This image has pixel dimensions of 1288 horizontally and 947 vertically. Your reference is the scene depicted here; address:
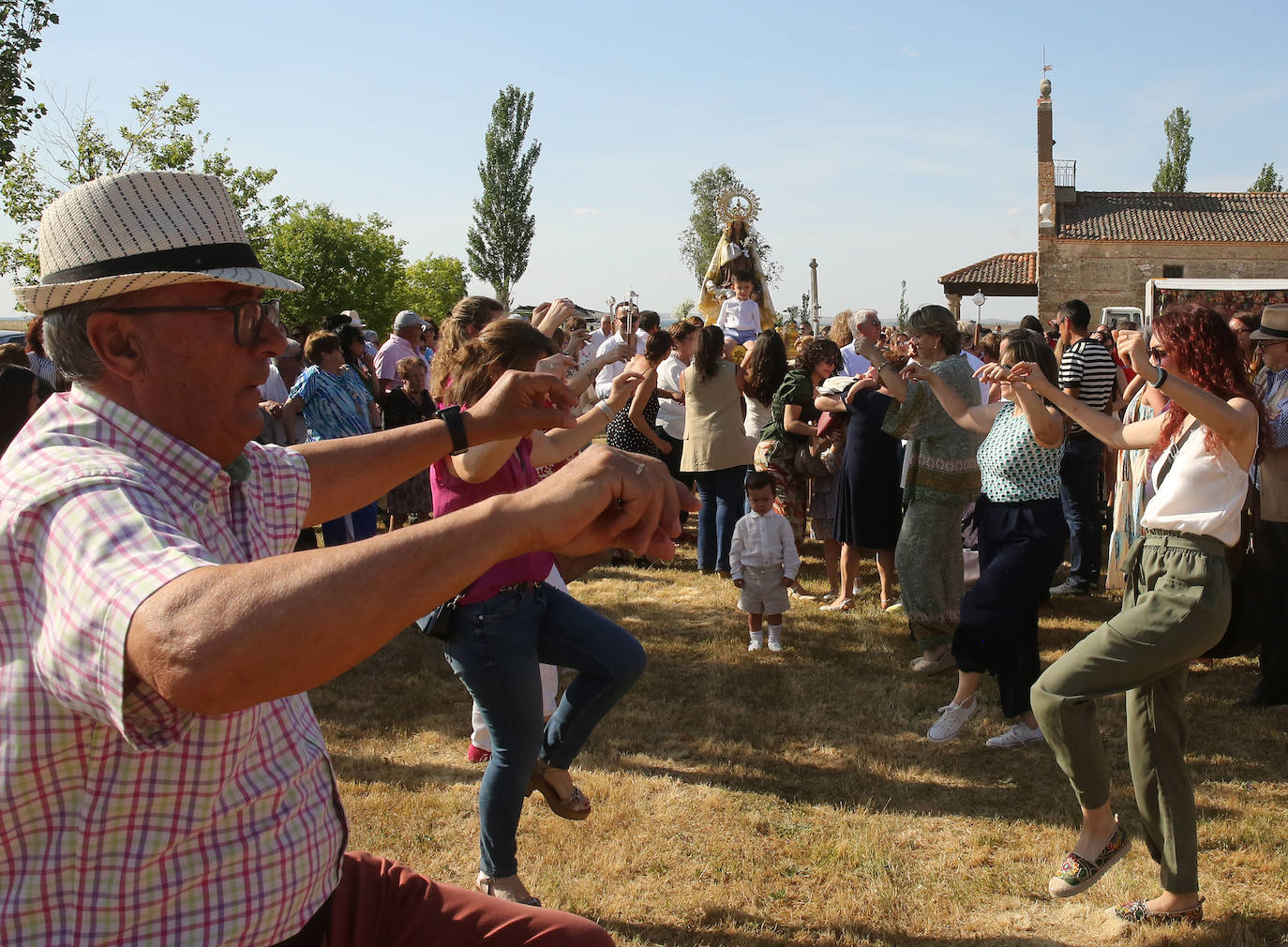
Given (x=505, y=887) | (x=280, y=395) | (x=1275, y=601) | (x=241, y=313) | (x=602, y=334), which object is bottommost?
(x=505, y=887)

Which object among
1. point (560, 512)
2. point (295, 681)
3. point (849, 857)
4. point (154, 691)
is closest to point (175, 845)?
point (154, 691)

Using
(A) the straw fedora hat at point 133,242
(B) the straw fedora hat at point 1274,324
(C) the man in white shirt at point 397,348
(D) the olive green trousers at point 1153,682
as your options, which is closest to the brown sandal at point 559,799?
(D) the olive green trousers at point 1153,682

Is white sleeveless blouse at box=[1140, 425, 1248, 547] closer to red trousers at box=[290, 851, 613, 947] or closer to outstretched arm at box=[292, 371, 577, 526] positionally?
outstretched arm at box=[292, 371, 577, 526]

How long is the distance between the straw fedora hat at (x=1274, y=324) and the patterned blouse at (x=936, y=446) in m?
1.52

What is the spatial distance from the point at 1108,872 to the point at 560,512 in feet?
12.1

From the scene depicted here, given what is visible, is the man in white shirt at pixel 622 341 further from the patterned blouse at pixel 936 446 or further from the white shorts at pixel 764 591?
the patterned blouse at pixel 936 446

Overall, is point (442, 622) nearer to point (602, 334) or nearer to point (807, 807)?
point (807, 807)

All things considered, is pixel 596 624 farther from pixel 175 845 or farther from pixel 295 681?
pixel 295 681

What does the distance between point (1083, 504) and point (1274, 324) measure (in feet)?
9.23

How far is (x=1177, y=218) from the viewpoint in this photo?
46125mm

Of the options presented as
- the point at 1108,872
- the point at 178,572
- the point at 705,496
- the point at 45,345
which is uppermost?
the point at 45,345

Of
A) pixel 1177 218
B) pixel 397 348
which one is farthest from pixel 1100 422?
pixel 1177 218

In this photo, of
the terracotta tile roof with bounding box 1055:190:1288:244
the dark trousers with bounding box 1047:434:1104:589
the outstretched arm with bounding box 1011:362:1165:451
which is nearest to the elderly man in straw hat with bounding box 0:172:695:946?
the outstretched arm with bounding box 1011:362:1165:451

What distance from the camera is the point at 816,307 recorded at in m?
19.7
